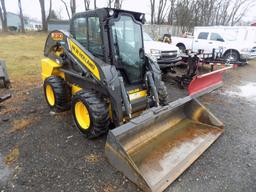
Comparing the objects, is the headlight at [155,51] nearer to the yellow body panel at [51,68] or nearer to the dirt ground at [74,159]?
the dirt ground at [74,159]

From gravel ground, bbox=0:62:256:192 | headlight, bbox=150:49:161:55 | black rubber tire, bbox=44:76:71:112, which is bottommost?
gravel ground, bbox=0:62:256:192

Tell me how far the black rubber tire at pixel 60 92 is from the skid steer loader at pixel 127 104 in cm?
2

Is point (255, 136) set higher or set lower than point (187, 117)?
lower

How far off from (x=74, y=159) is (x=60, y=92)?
1.63 meters

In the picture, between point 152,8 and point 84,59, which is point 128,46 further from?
point 152,8

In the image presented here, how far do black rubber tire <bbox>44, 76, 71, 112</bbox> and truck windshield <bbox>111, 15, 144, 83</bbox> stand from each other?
1.50 m

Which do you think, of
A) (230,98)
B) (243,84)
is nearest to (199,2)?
(243,84)

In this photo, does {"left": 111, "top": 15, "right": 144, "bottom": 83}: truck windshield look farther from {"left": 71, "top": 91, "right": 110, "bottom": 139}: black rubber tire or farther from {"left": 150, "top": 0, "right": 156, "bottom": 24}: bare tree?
{"left": 150, "top": 0, "right": 156, "bottom": 24}: bare tree

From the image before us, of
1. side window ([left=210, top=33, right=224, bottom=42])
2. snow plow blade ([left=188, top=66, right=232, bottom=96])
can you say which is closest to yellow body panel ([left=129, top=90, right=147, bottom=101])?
snow plow blade ([left=188, top=66, right=232, bottom=96])

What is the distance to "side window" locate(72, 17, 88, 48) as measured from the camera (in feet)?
11.3

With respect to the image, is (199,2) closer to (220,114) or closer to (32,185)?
(220,114)

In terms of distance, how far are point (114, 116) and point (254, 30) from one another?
1523cm

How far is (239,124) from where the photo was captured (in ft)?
13.5

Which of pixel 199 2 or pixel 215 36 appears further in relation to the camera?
pixel 199 2
